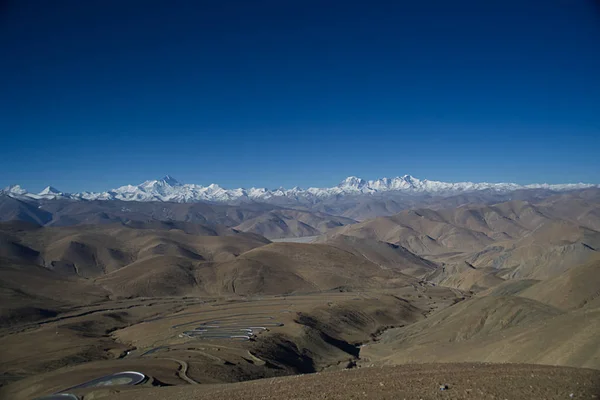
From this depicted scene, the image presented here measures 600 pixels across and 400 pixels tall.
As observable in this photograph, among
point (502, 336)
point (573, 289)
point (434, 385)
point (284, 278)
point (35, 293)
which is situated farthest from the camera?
point (284, 278)

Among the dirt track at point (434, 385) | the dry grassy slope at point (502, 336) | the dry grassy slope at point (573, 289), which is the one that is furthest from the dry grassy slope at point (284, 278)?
the dirt track at point (434, 385)

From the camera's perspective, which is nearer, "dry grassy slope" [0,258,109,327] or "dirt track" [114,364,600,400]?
"dirt track" [114,364,600,400]

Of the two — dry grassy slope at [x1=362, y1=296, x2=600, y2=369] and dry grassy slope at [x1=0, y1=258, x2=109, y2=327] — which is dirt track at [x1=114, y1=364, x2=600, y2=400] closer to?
dry grassy slope at [x1=362, y1=296, x2=600, y2=369]

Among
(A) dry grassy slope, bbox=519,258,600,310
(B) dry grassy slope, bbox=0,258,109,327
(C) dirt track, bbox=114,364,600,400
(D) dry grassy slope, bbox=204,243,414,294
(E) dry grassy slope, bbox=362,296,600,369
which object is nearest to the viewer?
(C) dirt track, bbox=114,364,600,400

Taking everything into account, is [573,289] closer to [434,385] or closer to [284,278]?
[434,385]

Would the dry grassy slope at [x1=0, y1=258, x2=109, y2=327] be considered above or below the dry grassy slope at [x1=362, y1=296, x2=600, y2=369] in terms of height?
below

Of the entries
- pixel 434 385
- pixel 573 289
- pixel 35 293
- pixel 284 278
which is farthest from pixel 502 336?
pixel 35 293

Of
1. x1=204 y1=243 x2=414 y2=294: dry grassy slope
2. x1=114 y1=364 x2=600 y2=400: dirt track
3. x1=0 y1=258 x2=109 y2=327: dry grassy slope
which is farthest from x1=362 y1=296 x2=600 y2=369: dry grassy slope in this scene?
x1=0 y1=258 x2=109 y2=327: dry grassy slope

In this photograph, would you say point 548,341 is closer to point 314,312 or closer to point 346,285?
point 314,312

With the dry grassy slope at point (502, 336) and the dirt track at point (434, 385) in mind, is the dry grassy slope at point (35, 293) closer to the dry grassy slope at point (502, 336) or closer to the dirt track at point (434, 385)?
the dry grassy slope at point (502, 336)
